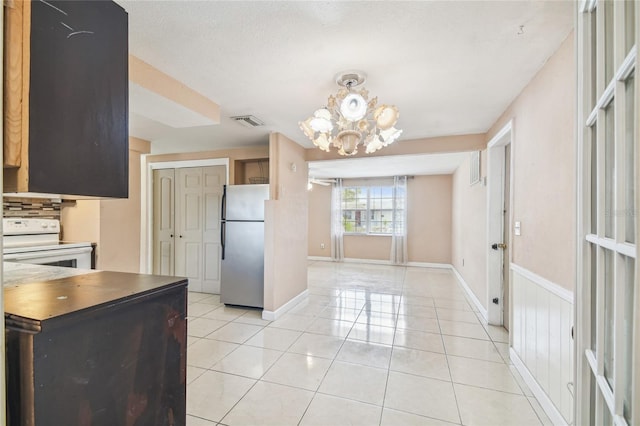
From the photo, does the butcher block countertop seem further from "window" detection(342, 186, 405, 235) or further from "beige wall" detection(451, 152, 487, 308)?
"window" detection(342, 186, 405, 235)

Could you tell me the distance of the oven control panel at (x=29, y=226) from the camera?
269cm

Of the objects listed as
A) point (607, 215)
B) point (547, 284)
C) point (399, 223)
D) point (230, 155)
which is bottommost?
point (547, 284)

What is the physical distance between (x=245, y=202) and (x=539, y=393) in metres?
3.35

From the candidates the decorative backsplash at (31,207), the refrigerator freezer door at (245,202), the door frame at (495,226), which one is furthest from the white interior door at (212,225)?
the door frame at (495,226)

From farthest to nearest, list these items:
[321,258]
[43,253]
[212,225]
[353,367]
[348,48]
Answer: [321,258] → [212,225] → [43,253] → [353,367] → [348,48]

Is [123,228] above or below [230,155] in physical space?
below

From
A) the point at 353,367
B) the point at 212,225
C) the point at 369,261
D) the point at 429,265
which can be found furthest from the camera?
the point at 369,261

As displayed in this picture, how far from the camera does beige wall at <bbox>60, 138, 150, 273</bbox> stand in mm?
3340

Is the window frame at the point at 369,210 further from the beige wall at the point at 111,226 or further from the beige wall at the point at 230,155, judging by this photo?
the beige wall at the point at 111,226

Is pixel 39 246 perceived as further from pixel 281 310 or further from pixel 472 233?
pixel 472 233

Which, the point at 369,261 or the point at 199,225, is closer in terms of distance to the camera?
the point at 199,225

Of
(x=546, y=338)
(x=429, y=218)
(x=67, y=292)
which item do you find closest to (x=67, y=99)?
(x=67, y=292)

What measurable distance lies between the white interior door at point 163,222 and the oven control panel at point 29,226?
4.83 feet

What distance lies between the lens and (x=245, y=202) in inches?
145
